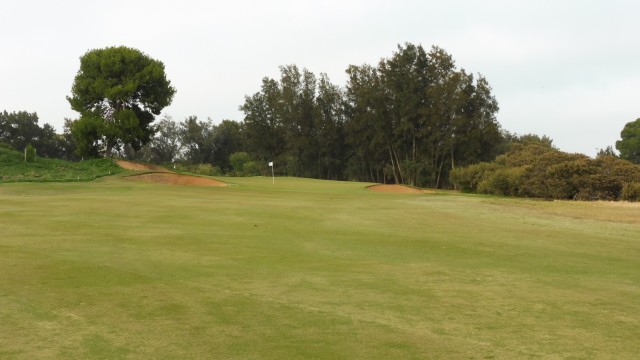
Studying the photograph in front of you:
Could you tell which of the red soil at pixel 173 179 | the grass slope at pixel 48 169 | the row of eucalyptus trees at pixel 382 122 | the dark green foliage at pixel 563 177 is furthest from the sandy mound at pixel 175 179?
the row of eucalyptus trees at pixel 382 122

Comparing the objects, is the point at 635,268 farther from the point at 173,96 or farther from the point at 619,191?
the point at 173,96

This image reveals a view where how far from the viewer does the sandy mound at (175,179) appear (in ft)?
144

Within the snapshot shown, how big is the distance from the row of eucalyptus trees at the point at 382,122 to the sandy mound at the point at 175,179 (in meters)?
27.4

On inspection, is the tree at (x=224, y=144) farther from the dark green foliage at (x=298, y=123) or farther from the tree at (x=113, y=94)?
the tree at (x=113, y=94)

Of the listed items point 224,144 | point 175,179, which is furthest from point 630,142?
point 175,179

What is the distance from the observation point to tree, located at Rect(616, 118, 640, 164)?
8625cm

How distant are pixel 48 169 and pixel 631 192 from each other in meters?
40.4

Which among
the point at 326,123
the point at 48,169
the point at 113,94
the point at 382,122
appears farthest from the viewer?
the point at 326,123

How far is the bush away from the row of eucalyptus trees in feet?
97.3

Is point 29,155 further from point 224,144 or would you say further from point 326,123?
point 224,144

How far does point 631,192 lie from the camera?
31953mm

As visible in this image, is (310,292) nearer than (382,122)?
Yes

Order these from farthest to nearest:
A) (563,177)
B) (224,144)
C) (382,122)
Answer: (224,144), (382,122), (563,177)

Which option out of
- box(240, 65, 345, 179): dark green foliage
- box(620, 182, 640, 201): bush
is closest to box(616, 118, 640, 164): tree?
box(240, 65, 345, 179): dark green foliage
